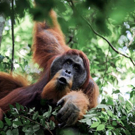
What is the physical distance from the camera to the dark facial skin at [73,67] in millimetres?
3723

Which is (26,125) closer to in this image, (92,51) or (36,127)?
(36,127)

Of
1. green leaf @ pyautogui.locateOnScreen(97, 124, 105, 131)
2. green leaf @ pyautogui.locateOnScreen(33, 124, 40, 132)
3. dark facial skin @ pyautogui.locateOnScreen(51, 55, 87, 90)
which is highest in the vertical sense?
dark facial skin @ pyautogui.locateOnScreen(51, 55, 87, 90)

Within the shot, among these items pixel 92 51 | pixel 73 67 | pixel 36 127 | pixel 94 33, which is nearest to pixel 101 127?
pixel 36 127

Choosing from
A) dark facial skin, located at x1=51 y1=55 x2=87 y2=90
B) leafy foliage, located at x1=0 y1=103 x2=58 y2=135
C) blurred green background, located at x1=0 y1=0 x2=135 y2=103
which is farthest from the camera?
dark facial skin, located at x1=51 y1=55 x2=87 y2=90

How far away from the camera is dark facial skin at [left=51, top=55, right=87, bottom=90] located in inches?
147

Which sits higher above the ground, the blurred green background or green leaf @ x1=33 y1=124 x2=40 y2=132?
the blurred green background

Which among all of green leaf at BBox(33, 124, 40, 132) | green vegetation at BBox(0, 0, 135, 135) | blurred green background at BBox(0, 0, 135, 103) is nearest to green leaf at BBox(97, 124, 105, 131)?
green vegetation at BBox(0, 0, 135, 135)

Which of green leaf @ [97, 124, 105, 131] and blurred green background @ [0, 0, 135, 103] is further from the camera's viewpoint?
green leaf @ [97, 124, 105, 131]

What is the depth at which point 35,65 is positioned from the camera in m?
4.71

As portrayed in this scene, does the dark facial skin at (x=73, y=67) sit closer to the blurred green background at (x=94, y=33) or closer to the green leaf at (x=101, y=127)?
the blurred green background at (x=94, y=33)

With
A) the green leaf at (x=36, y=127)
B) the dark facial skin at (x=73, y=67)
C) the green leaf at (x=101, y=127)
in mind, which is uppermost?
the dark facial skin at (x=73, y=67)

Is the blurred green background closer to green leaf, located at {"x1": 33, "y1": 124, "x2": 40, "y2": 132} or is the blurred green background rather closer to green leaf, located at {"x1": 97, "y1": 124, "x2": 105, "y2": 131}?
green leaf, located at {"x1": 97, "y1": 124, "x2": 105, "y2": 131}

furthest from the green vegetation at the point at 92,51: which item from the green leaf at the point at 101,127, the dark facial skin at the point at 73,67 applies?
the dark facial skin at the point at 73,67

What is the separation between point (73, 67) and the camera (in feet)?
12.3
